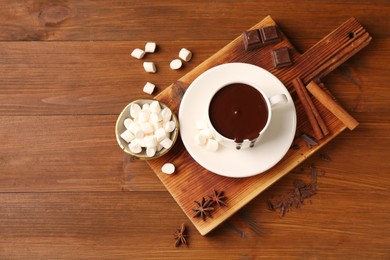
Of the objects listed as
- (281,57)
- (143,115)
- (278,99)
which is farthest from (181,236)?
(281,57)

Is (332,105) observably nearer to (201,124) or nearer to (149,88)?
(201,124)

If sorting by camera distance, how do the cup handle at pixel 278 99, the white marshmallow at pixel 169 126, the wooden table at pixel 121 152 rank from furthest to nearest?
the wooden table at pixel 121 152 → the white marshmallow at pixel 169 126 → the cup handle at pixel 278 99

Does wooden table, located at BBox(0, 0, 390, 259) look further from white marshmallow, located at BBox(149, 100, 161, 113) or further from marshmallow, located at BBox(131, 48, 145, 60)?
white marshmallow, located at BBox(149, 100, 161, 113)

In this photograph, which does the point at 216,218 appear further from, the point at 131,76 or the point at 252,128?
the point at 131,76

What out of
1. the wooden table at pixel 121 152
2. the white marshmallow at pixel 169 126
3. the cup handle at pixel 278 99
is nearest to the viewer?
the cup handle at pixel 278 99

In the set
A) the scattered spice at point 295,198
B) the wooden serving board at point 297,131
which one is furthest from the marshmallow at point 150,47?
the scattered spice at point 295,198

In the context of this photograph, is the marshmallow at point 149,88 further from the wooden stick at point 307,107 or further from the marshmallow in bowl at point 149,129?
the wooden stick at point 307,107

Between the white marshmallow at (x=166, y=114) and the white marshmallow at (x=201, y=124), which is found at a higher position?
the white marshmallow at (x=166, y=114)
